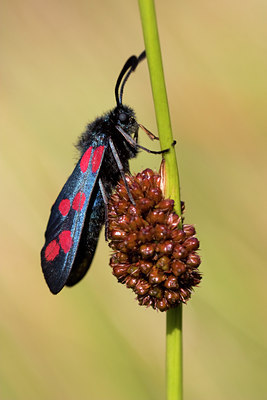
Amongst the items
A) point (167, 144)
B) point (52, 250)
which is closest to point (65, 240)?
point (52, 250)

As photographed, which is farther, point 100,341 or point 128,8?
point 128,8

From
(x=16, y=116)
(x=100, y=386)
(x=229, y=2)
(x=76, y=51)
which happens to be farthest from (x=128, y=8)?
(x=100, y=386)

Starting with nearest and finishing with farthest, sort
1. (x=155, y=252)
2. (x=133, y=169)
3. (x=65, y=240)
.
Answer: (x=155, y=252) → (x=65, y=240) → (x=133, y=169)

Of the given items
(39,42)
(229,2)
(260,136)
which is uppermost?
(39,42)

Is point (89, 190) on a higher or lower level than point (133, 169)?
lower

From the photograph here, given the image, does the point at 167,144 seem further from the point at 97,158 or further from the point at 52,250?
the point at 52,250

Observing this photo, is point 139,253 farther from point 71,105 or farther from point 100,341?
point 71,105
